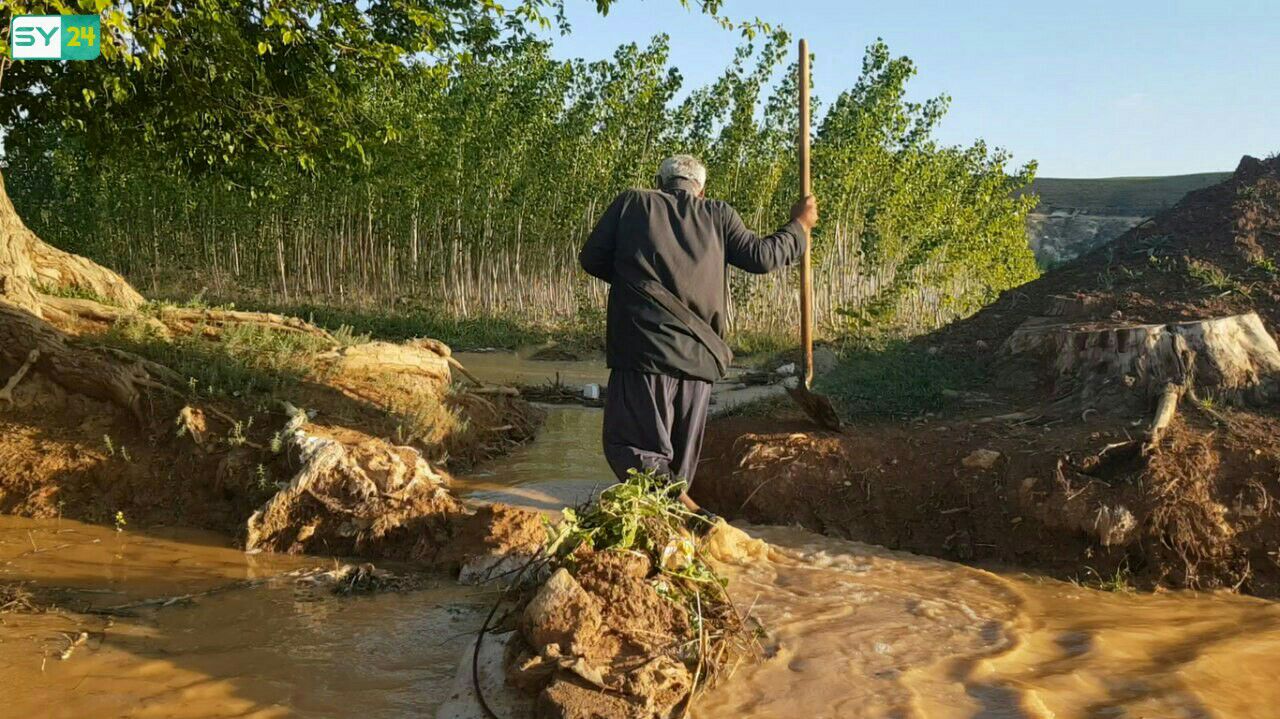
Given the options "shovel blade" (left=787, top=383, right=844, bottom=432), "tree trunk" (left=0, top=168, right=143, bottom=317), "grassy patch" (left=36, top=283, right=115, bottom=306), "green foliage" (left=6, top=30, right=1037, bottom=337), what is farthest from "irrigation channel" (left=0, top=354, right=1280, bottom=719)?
"green foliage" (left=6, top=30, right=1037, bottom=337)

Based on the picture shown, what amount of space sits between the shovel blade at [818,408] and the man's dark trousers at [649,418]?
1.19 m

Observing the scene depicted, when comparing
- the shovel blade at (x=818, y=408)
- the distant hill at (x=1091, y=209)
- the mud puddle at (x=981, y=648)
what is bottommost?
the mud puddle at (x=981, y=648)

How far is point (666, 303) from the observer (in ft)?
15.9

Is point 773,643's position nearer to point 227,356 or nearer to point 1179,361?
point 1179,361

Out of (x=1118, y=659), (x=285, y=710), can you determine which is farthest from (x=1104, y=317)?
(x=285, y=710)

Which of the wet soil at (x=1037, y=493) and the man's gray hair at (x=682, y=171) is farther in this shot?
the man's gray hair at (x=682, y=171)

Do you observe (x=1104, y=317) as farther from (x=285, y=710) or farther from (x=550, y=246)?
(x=550, y=246)

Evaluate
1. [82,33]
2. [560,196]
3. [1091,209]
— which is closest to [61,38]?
[82,33]

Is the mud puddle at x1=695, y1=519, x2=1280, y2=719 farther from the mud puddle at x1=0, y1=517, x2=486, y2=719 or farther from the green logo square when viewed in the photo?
the green logo square

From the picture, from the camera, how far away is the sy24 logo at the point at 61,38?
6.46 m

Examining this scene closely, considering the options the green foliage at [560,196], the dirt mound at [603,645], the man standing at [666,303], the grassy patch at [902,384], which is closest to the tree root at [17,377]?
the man standing at [666,303]

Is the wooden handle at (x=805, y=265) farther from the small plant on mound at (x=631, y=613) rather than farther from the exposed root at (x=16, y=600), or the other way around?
the exposed root at (x=16, y=600)

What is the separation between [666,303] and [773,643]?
190cm

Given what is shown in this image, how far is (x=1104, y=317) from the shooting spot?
6.65 metres
